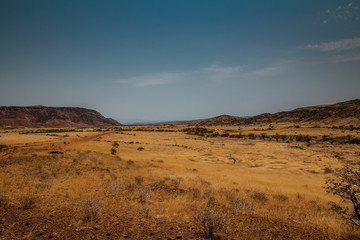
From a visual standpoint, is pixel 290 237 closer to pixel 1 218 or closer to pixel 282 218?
pixel 282 218

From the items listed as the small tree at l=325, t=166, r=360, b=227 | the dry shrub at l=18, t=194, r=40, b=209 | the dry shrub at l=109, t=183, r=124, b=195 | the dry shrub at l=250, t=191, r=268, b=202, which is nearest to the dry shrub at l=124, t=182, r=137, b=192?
the dry shrub at l=109, t=183, r=124, b=195

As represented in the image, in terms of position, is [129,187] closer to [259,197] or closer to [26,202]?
[26,202]

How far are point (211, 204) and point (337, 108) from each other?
81677 mm

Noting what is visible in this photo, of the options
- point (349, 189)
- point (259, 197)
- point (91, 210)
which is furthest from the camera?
point (259, 197)

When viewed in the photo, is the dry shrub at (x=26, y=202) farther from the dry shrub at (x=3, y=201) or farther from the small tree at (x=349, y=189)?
the small tree at (x=349, y=189)

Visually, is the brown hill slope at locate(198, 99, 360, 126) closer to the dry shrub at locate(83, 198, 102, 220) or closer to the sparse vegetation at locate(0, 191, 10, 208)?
the dry shrub at locate(83, 198, 102, 220)

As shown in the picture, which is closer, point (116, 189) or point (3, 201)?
point (3, 201)

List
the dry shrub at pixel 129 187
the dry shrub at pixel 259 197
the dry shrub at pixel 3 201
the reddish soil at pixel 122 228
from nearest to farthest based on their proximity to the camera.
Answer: the reddish soil at pixel 122 228 → the dry shrub at pixel 3 201 → the dry shrub at pixel 129 187 → the dry shrub at pixel 259 197

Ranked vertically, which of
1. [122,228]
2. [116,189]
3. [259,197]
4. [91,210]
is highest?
[91,210]

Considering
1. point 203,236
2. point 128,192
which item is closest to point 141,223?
point 203,236

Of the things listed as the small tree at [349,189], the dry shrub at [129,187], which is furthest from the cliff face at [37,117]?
the small tree at [349,189]

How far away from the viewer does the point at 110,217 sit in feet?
20.7

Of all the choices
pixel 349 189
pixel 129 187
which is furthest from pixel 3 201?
pixel 349 189

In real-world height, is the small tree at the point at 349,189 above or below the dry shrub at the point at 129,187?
above
